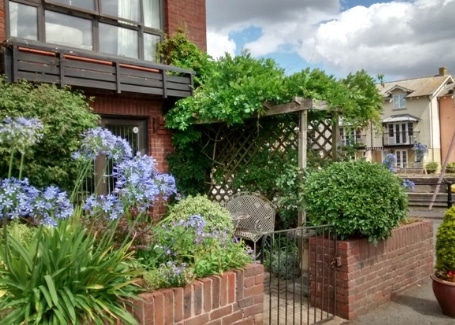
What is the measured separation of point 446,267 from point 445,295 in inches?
10.6

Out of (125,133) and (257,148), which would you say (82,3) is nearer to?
(125,133)

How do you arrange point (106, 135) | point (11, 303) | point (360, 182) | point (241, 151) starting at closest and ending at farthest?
point (11, 303) < point (106, 135) < point (360, 182) < point (241, 151)

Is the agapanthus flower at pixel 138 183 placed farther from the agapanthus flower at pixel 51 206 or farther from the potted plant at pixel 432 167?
the potted plant at pixel 432 167

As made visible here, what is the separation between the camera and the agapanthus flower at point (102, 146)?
282 centimetres

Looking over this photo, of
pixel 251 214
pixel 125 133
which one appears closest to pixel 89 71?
pixel 125 133

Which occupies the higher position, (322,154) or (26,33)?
(26,33)

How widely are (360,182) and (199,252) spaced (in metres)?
2.03

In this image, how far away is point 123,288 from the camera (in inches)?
98.5

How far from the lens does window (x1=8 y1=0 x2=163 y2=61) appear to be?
5953mm

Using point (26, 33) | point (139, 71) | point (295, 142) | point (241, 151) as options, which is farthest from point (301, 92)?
point (26, 33)

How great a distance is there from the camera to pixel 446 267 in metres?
4.23

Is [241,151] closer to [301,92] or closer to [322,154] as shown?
[322,154]

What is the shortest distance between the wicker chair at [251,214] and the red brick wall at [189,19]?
10.6ft

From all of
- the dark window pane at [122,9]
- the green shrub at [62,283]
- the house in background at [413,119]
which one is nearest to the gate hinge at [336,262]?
the green shrub at [62,283]
